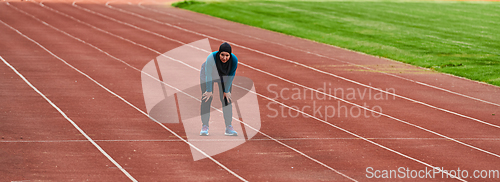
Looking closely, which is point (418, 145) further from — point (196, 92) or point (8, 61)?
point (8, 61)

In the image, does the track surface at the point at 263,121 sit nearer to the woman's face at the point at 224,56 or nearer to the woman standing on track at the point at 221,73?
the woman standing on track at the point at 221,73

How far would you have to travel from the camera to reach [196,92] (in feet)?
45.0

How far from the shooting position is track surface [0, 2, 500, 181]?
26.3 ft

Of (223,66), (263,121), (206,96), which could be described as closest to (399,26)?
(263,121)

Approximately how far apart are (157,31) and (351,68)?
11.0 m

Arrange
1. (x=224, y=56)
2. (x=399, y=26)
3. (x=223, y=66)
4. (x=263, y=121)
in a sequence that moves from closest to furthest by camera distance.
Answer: (x=224, y=56) < (x=223, y=66) < (x=263, y=121) < (x=399, y=26)

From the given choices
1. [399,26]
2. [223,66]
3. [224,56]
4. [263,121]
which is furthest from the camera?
[399,26]

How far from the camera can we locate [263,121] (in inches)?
A: 431

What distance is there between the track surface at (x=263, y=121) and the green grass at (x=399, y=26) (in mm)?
1691

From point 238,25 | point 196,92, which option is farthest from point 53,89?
point 238,25

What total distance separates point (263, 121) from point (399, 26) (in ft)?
58.4

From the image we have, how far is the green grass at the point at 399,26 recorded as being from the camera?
19156mm

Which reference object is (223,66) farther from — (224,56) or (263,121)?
(263,121)

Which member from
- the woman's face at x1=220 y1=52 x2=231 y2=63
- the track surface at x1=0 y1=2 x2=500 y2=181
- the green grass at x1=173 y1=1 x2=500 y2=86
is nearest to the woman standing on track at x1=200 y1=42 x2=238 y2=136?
the woman's face at x1=220 y1=52 x2=231 y2=63
